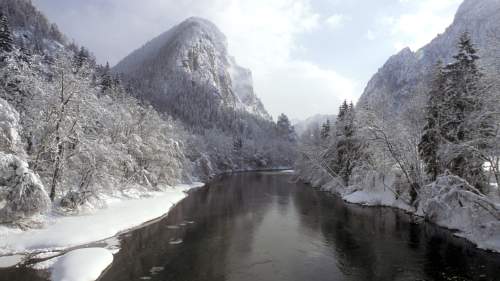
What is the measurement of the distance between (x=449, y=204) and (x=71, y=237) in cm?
3105

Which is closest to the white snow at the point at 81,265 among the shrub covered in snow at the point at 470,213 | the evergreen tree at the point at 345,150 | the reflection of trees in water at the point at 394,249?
the reflection of trees in water at the point at 394,249

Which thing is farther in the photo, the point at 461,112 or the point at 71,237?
the point at 461,112

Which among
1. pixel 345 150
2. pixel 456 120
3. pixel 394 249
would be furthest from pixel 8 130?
pixel 345 150

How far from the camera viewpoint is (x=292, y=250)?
79.5 feet

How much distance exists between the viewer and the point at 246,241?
26.6 m

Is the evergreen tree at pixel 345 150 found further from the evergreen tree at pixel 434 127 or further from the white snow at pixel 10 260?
the white snow at pixel 10 260

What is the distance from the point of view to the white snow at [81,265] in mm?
16844

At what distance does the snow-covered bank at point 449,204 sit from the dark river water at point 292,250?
52.6 inches

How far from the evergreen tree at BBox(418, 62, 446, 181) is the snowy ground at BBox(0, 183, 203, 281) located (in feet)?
97.1

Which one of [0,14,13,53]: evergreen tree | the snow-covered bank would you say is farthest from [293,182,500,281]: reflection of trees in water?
[0,14,13,53]: evergreen tree

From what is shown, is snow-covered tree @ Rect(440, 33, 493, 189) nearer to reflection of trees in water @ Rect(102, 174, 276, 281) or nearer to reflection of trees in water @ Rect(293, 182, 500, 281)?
reflection of trees in water @ Rect(293, 182, 500, 281)

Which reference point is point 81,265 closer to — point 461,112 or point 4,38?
point 461,112

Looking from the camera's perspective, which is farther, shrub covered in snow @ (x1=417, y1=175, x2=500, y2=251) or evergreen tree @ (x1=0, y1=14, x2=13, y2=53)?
evergreen tree @ (x1=0, y1=14, x2=13, y2=53)

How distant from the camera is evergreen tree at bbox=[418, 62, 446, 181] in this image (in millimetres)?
33125
